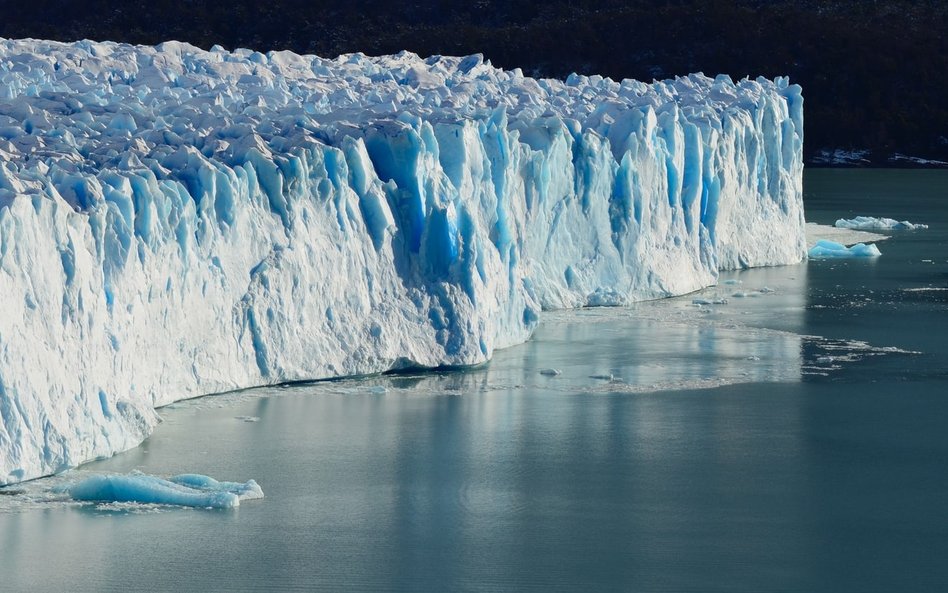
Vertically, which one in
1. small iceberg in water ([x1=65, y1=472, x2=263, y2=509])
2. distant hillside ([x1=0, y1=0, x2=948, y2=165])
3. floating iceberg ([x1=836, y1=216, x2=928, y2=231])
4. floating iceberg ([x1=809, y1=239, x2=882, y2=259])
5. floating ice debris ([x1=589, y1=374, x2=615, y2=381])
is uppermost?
distant hillside ([x1=0, y1=0, x2=948, y2=165])

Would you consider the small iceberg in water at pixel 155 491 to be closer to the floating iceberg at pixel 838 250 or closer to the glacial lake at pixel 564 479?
the glacial lake at pixel 564 479

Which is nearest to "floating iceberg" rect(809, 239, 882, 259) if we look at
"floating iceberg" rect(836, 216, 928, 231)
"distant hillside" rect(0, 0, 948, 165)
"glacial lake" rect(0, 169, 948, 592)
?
"floating iceberg" rect(836, 216, 928, 231)

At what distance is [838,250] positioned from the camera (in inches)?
755

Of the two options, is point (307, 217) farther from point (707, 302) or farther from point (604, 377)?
point (707, 302)

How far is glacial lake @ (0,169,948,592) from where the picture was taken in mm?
6922

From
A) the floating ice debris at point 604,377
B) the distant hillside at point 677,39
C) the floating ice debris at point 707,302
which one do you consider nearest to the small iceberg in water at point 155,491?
the floating ice debris at point 604,377

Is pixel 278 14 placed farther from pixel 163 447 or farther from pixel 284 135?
pixel 163 447

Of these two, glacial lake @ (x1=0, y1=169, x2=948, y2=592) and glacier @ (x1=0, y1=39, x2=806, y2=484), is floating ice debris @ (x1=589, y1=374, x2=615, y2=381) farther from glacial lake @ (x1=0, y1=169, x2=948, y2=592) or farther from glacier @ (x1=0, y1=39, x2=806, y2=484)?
glacier @ (x1=0, y1=39, x2=806, y2=484)

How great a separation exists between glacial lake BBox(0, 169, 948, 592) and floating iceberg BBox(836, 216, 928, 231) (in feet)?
30.2

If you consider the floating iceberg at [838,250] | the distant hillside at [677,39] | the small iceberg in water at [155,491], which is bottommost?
the small iceberg in water at [155,491]

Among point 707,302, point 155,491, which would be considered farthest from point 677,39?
point 155,491

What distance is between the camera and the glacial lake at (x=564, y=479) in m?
6.92

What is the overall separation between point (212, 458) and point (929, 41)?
35614 mm

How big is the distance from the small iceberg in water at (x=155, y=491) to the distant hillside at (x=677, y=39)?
103 feet
